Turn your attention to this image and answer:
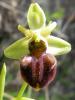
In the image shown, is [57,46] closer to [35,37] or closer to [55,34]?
[35,37]

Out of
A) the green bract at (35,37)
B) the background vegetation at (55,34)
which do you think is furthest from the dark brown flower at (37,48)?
the background vegetation at (55,34)

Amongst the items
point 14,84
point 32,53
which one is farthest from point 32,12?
point 14,84

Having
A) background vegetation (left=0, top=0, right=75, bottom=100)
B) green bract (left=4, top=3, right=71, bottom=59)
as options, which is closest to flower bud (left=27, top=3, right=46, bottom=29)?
green bract (left=4, top=3, right=71, bottom=59)

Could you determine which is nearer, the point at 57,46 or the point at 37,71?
the point at 37,71

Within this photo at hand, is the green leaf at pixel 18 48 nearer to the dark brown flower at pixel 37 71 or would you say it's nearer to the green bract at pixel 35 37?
the green bract at pixel 35 37

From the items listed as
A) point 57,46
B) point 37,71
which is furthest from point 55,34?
point 37,71

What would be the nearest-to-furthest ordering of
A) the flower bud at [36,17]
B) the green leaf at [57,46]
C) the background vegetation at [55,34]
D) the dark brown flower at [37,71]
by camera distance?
the dark brown flower at [37,71] → the flower bud at [36,17] → the green leaf at [57,46] → the background vegetation at [55,34]
